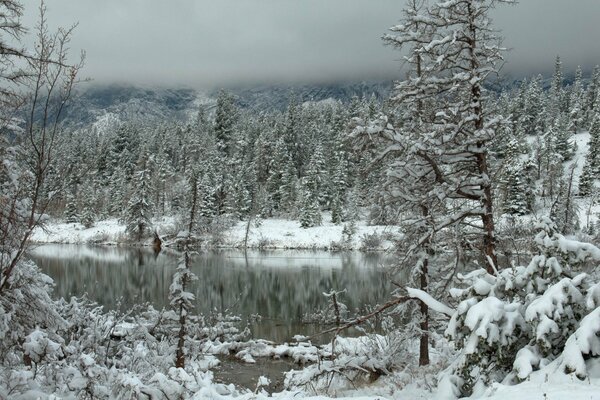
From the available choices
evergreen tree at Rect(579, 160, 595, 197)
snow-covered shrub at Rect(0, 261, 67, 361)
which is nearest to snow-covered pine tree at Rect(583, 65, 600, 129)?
evergreen tree at Rect(579, 160, 595, 197)

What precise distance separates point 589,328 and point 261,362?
15078mm

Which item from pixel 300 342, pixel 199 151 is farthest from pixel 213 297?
pixel 199 151

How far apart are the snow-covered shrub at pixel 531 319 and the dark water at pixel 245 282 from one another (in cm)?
1155

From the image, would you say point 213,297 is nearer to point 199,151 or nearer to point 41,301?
point 41,301

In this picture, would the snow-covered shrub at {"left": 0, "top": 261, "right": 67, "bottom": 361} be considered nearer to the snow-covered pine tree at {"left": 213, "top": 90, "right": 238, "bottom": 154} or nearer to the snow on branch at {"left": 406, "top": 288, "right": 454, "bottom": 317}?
the snow on branch at {"left": 406, "top": 288, "right": 454, "bottom": 317}

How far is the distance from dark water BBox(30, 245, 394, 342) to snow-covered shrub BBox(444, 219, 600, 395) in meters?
11.6

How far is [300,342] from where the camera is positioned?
2061 centimetres

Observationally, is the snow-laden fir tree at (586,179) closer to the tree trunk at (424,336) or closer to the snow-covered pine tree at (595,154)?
the snow-covered pine tree at (595,154)

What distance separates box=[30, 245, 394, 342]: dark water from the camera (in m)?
26.3

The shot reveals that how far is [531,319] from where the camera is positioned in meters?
5.39

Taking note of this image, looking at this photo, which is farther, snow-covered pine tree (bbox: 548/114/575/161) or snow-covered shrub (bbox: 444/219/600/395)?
snow-covered pine tree (bbox: 548/114/575/161)

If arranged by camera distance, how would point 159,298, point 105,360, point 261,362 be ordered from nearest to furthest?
point 105,360, point 261,362, point 159,298

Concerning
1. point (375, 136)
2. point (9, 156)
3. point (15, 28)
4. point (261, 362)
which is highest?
point (15, 28)

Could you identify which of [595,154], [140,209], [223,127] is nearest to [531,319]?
[140,209]
